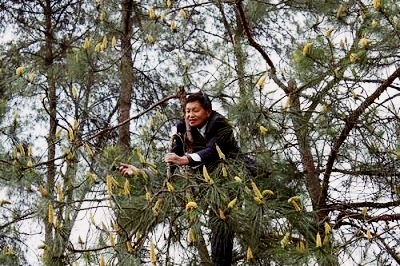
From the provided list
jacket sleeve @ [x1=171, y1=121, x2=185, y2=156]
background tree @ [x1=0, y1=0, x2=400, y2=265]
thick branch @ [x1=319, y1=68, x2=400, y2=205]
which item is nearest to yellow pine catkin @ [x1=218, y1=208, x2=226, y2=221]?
background tree @ [x1=0, y1=0, x2=400, y2=265]

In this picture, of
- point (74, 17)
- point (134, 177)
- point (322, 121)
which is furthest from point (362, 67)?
point (74, 17)

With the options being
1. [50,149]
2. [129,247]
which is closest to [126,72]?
[50,149]

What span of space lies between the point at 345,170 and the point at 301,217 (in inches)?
20.2

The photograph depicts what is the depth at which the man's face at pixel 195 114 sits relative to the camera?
2.64 metres

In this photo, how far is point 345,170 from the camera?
277 cm

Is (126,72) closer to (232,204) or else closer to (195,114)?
(195,114)

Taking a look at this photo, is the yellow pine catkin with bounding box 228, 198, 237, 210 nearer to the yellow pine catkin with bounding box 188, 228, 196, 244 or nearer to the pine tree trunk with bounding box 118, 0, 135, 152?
the yellow pine catkin with bounding box 188, 228, 196, 244

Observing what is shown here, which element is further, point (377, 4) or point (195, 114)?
point (195, 114)

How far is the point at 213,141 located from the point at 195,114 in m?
0.18

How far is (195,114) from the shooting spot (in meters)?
2.65

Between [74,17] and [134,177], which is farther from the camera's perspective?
[74,17]

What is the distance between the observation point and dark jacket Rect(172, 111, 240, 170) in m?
2.48

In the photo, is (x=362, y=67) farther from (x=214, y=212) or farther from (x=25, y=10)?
(x=25, y=10)

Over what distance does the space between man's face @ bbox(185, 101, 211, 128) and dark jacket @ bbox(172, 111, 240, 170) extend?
3 centimetres
